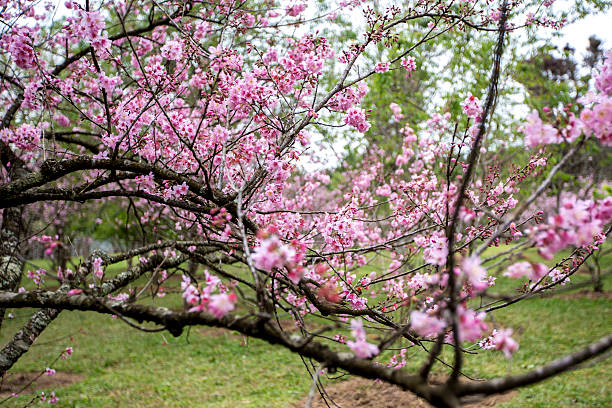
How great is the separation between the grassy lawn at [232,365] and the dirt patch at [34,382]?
0.78 ft

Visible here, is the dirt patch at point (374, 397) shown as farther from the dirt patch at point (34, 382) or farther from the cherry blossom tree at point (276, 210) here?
the dirt patch at point (34, 382)

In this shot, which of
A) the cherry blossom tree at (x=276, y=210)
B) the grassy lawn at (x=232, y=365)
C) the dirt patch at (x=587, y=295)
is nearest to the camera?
the cherry blossom tree at (x=276, y=210)

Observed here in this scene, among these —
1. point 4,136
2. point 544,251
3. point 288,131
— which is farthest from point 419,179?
point 4,136

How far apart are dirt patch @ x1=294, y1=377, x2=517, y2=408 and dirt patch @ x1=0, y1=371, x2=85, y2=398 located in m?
4.30

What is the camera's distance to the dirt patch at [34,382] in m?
6.60

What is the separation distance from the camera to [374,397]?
5.74 meters

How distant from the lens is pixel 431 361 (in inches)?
46.3

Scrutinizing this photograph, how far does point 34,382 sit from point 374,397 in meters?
5.94

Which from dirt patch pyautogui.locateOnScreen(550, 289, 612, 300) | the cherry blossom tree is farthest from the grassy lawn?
the cherry blossom tree

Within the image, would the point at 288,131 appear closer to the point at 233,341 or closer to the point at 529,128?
the point at 529,128

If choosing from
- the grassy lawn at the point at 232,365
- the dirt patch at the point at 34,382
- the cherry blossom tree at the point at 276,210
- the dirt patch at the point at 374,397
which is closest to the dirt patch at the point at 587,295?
the grassy lawn at the point at 232,365

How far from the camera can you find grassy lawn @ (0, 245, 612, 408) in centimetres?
589

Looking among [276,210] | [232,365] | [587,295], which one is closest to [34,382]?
[232,365]

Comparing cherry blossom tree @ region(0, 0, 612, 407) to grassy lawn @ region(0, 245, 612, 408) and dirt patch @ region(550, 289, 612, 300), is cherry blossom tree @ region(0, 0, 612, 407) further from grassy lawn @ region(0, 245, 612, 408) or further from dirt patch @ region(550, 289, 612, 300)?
dirt patch @ region(550, 289, 612, 300)
